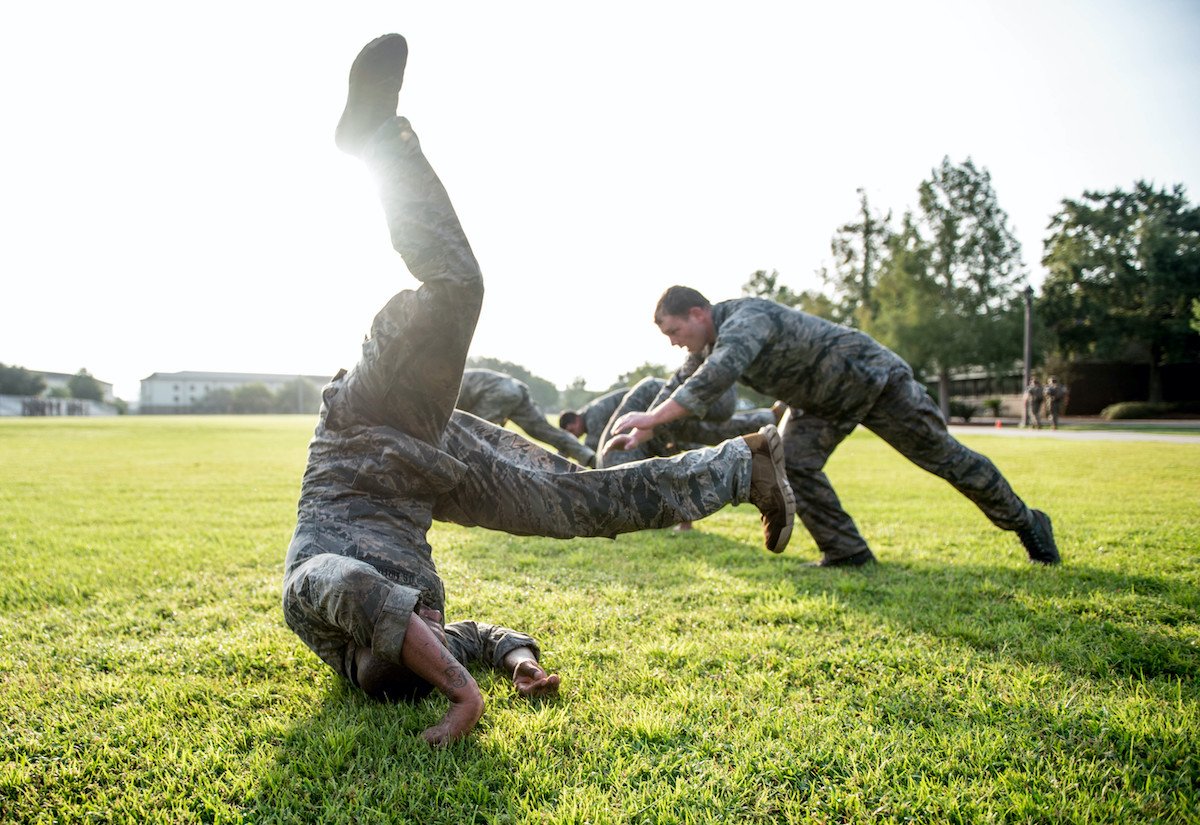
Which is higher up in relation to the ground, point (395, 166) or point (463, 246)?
point (395, 166)

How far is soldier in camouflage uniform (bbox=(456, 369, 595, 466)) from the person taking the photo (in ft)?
29.0

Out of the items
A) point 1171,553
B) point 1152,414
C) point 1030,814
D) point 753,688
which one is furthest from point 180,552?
point 1152,414

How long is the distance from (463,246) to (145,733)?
1.97 metres

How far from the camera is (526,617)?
143 inches

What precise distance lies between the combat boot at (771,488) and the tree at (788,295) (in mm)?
43339

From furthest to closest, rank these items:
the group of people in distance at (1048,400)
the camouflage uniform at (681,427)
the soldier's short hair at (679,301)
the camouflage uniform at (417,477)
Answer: the group of people in distance at (1048,400), the camouflage uniform at (681,427), the soldier's short hair at (679,301), the camouflage uniform at (417,477)

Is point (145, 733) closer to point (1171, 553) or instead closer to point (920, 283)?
point (1171, 553)

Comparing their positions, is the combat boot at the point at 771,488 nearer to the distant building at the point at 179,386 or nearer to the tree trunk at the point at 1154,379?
the tree trunk at the point at 1154,379

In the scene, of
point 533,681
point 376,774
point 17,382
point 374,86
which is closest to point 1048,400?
point 533,681

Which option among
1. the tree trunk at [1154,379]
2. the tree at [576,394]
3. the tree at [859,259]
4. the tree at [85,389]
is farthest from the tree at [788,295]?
the tree at [85,389]

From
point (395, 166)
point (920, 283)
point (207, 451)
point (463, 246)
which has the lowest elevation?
point (207, 451)

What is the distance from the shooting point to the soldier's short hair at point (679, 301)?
16.0 feet

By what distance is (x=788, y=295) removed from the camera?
1884 inches

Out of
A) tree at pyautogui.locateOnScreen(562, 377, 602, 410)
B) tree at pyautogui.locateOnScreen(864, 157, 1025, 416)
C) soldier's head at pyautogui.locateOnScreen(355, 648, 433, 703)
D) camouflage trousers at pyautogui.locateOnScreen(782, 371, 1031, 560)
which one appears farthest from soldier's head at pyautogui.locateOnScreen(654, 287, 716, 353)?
tree at pyautogui.locateOnScreen(562, 377, 602, 410)
